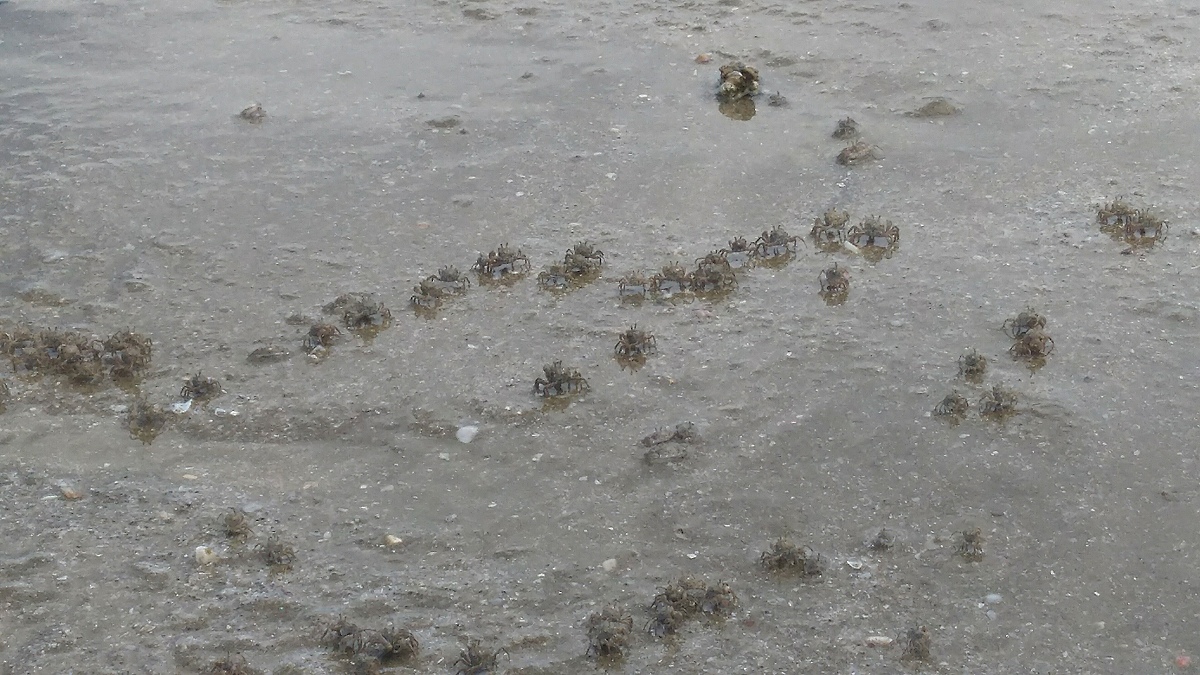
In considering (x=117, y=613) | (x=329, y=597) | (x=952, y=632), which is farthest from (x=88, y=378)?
A: (x=952, y=632)

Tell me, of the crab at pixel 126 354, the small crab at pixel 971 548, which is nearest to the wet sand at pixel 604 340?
the small crab at pixel 971 548

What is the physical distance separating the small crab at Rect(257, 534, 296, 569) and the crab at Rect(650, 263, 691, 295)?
3.06 metres

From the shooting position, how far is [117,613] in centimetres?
554

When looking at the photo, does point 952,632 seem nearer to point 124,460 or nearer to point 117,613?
point 117,613

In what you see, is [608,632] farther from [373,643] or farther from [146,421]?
[146,421]

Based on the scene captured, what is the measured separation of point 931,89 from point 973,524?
16.9 ft

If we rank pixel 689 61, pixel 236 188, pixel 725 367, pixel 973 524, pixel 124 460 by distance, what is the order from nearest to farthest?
pixel 973 524, pixel 124 460, pixel 725 367, pixel 236 188, pixel 689 61

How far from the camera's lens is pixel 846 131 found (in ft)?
30.8

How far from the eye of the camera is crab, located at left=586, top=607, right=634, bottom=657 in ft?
17.1

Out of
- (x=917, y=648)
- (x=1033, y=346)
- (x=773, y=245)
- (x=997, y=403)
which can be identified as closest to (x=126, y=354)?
(x=773, y=245)

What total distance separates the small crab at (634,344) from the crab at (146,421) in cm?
268

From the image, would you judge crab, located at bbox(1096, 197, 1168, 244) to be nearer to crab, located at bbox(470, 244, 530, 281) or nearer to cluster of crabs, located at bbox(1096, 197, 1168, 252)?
cluster of crabs, located at bbox(1096, 197, 1168, 252)

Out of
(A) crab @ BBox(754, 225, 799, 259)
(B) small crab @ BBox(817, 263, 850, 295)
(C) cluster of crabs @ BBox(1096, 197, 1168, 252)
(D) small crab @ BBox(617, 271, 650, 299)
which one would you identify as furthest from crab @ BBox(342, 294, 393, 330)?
(C) cluster of crabs @ BBox(1096, 197, 1168, 252)

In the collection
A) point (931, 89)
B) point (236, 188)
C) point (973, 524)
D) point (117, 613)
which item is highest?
point (931, 89)
